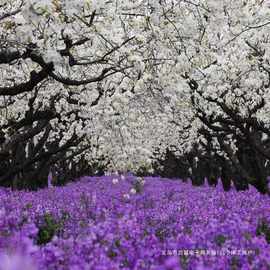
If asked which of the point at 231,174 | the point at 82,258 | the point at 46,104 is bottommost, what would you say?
the point at 82,258

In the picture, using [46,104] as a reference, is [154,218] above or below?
below

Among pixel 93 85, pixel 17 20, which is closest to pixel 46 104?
pixel 93 85

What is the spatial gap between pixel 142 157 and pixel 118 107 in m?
5.05

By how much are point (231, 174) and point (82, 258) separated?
22.6m

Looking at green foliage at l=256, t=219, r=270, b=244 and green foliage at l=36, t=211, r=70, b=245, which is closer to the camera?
green foliage at l=36, t=211, r=70, b=245

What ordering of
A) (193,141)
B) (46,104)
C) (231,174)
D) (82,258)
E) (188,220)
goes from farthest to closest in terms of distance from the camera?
1. (193,141)
2. (231,174)
3. (46,104)
4. (188,220)
5. (82,258)

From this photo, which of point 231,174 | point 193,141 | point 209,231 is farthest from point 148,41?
point 193,141

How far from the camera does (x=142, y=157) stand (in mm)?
21750

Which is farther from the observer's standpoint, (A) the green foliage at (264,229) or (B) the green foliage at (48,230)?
(A) the green foliage at (264,229)

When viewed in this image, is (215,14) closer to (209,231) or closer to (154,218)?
(154,218)

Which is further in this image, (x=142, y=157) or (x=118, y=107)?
(x=142, y=157)

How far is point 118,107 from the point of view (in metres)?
17.1

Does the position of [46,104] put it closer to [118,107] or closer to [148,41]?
[118,107]

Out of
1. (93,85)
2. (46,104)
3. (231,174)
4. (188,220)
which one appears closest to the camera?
(188,220)
